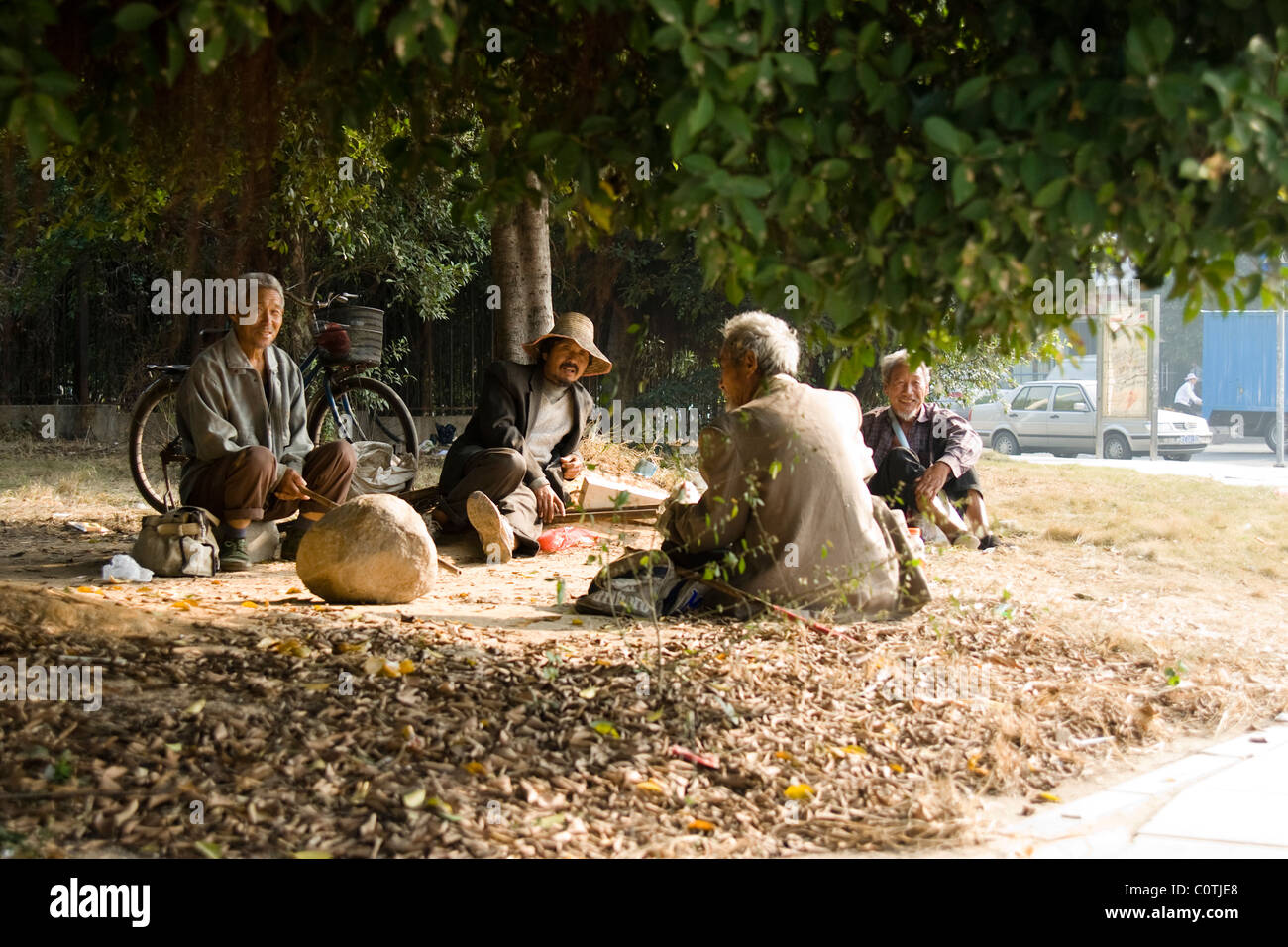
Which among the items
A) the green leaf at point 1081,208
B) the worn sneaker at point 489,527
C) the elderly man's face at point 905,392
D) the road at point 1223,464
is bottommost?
the road at point 1223,464

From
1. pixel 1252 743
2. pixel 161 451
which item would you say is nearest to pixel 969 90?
pixel 1252 743

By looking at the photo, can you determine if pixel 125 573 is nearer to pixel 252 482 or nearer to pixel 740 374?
pixel 252 482

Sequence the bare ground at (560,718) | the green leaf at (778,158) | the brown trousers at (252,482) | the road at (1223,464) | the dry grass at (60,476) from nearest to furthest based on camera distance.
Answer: the green leaf at (778,158)
the bare ground at (560,718)
the brown trousers at (252,482)
the dry grass at (60,476)
the road at (1223,464)

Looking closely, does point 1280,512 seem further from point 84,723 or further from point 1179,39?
point 84,723

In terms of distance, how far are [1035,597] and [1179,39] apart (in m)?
4.23

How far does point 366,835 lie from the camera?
3.13 m

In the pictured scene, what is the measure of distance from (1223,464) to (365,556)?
19.5 metres

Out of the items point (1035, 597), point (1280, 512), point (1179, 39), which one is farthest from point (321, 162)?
point (1280, 512)

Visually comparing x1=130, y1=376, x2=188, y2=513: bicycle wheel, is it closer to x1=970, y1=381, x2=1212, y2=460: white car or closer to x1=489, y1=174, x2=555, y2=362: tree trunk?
x1=489, y1=174, x2=555, y2=362: tree trunk

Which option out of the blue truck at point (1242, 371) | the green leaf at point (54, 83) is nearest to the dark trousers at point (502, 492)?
the green leaf at point (54, 83)

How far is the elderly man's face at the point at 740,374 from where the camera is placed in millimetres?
5402

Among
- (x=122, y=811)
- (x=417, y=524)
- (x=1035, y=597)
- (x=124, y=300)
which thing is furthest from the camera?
(x=124, y=300)

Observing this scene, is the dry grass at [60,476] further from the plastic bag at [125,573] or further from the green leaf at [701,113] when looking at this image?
the green leaf at [701,113]

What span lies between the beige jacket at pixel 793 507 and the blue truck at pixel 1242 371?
2708 centimetres
